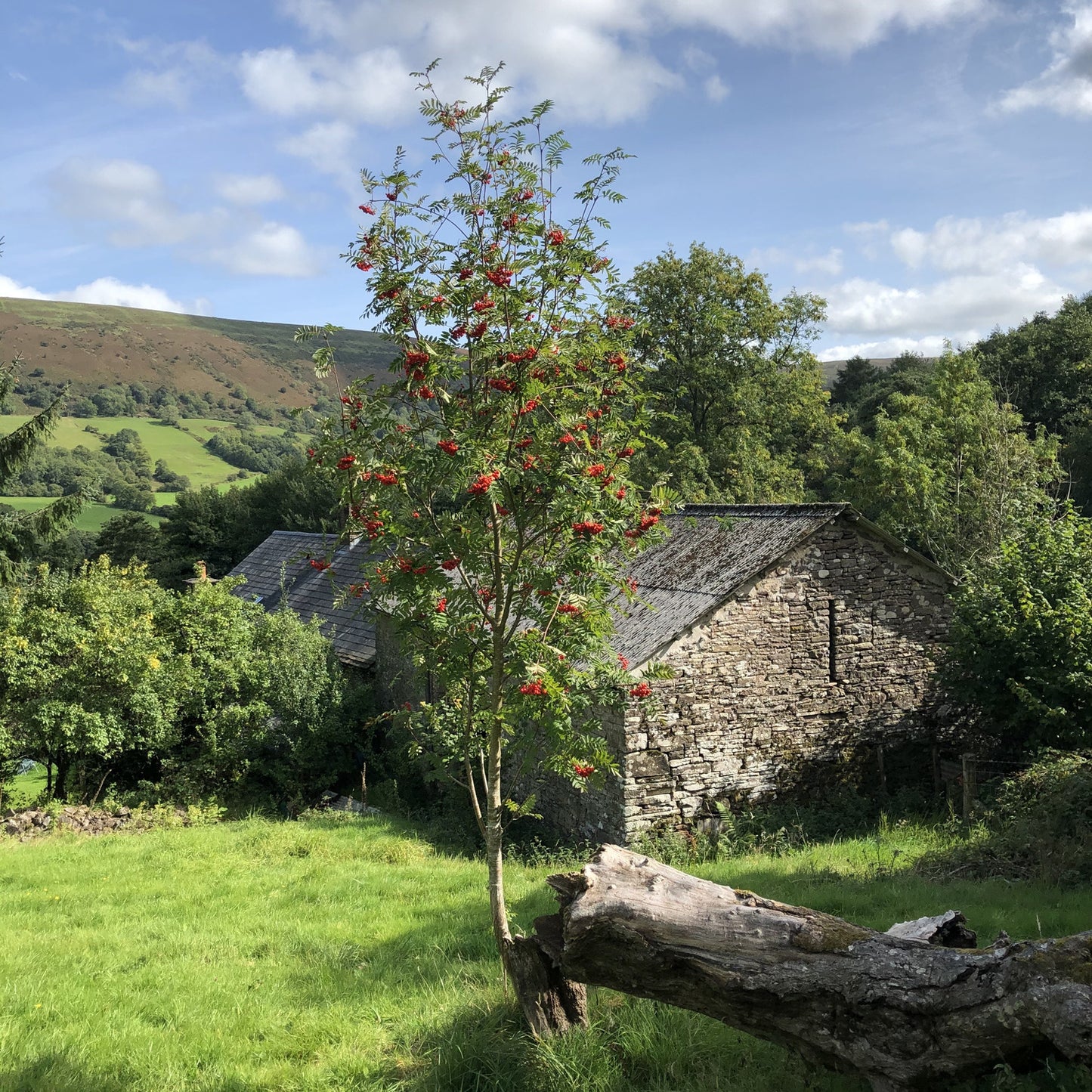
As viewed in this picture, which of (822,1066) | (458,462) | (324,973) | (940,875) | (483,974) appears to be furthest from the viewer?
(940,875)

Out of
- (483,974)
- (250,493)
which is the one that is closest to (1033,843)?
(483,974)

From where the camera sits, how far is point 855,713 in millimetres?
13883

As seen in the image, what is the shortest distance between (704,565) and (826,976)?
34.1ft

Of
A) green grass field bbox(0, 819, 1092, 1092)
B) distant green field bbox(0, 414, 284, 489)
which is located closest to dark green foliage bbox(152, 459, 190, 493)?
distant green field bbox(0, 414, 284, 489)

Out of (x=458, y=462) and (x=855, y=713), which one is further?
(x=855, y=713)

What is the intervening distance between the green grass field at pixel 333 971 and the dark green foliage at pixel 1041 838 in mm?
649

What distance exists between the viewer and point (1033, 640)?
12.2 meters

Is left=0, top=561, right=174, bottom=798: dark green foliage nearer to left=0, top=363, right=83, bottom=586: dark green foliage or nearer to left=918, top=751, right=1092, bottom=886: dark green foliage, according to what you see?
left=0, top=363, right=83, bottom=586: dark green foliage

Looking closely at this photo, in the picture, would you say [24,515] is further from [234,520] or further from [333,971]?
[234,520]

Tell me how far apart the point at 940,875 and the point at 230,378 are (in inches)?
5923

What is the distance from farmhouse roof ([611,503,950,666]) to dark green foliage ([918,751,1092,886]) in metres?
4.30

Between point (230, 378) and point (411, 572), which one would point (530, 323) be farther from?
point (230, 378)

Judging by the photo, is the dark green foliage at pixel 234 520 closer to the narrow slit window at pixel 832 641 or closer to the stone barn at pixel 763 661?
the stone barn at pixel 763 661

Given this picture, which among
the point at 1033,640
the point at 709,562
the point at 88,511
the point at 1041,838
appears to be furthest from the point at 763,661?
the point at 88,511
